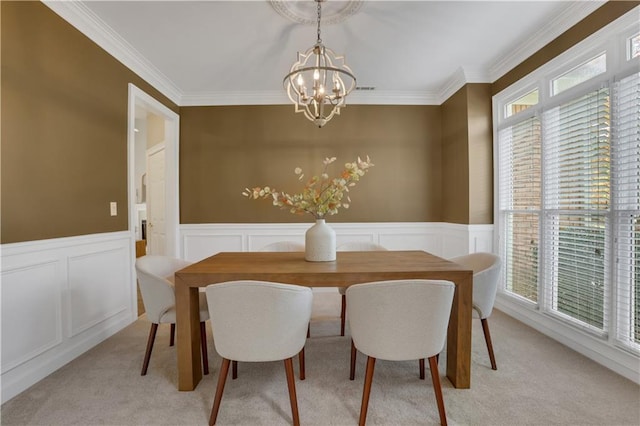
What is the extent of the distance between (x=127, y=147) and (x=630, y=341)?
4.41 m

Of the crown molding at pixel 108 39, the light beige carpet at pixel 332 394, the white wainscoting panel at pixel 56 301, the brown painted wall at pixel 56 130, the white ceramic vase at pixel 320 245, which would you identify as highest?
the crown molding at pixel 108 39

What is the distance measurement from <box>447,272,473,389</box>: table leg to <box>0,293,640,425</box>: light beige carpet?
8 cm

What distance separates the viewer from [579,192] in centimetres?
237

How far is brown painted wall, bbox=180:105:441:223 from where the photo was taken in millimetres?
4062

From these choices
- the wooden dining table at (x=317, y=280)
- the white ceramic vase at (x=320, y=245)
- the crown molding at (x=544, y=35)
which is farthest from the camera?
the crown molding at (x=544, y=35)

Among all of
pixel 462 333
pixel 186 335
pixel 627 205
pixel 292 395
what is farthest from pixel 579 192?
pixel 186 335

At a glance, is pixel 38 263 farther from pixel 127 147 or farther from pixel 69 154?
pixel 127 147

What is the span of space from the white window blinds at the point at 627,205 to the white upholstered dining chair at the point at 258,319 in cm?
221


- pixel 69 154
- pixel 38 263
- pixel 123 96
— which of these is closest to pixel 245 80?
pixel 123 96

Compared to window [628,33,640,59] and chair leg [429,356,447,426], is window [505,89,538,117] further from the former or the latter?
chair leg [429,356,447,426]

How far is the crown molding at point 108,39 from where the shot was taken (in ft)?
7.25

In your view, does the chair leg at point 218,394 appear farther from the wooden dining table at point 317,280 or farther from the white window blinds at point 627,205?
the white window blinds at point 627,205

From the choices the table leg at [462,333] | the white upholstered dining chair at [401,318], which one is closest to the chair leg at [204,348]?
the white upholstered dining chair at [401,318]

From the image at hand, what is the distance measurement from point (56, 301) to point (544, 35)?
178 inches
